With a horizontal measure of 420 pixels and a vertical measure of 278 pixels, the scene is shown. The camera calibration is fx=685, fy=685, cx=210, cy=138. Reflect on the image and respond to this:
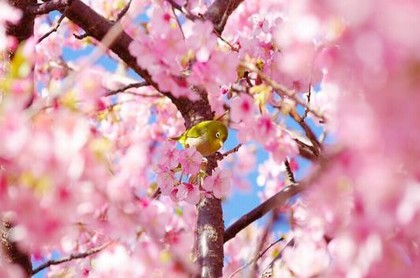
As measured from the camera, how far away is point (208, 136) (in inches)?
115

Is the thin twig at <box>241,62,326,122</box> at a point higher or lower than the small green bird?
lower

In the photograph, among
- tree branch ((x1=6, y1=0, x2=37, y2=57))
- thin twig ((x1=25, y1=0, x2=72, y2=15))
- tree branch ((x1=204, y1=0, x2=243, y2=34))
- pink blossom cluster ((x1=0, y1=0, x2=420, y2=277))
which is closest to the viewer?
pink blossom cluster ((x1=0, y1=0, x2=420, y2=277))

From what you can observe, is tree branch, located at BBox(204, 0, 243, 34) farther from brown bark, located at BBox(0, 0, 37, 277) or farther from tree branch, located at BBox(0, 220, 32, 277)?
tree branch, located at BBox(0, 220, 32, 277)

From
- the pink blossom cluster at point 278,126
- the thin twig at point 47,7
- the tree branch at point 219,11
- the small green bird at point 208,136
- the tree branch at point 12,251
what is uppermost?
the tree branch at point 219,11

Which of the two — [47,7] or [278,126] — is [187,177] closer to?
[278,126]

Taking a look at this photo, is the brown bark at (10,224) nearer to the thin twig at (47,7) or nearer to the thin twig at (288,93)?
the thin twig at (47,7)

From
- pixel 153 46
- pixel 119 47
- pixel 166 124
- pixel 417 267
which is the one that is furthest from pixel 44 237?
pixel 166 124

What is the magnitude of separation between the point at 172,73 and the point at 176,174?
2.40 ft

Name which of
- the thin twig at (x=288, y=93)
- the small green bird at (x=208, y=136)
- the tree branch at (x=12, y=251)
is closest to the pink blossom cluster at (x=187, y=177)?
the small green bird at (x=208, y=136)

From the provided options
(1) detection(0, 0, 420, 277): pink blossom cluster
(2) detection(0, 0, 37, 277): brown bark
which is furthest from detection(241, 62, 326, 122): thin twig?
(2) detection(0, 0, 37, 277): brown bark

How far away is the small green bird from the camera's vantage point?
2.92m

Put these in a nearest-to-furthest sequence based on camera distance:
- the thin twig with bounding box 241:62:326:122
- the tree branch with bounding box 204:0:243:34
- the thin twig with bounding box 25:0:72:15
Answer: the thin twig with bounding box 241:62:326:122 → the thin twig with bounding box 25:0:72:15 → the tree branch with bounding box 204:0:243:34

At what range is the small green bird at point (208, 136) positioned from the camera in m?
2.92

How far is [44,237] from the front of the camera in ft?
4.99
